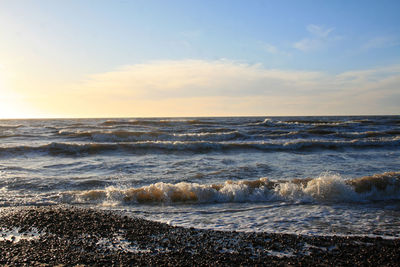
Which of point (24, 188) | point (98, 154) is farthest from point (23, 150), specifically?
point (24, 188)

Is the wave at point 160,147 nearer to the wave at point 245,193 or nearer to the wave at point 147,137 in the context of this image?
the wave at point 147,137

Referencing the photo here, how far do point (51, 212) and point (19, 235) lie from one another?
110 cm

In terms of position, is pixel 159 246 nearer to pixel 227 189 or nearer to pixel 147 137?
pixel 227 189

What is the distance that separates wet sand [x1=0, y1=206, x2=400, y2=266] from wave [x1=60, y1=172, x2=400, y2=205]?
178 centimetres

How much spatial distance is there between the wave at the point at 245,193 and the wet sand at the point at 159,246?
1781 millimetres

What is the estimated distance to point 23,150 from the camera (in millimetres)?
16922

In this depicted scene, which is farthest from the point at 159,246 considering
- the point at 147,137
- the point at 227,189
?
the point at 147,137

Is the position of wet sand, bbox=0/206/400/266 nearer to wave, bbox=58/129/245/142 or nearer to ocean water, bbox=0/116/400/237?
ocean water, bbox=0/116/400/237

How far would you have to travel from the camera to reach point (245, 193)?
302 inches

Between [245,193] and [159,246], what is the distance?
3599 millimetres

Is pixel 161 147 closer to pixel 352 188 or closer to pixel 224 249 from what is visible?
pixel 352 188

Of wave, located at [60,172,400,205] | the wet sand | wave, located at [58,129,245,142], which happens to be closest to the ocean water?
wave, located at [60,172,400,205]

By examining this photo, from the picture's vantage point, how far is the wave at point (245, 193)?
295 inches

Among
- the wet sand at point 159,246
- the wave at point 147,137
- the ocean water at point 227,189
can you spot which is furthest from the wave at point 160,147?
the wet sand at point 159,246
